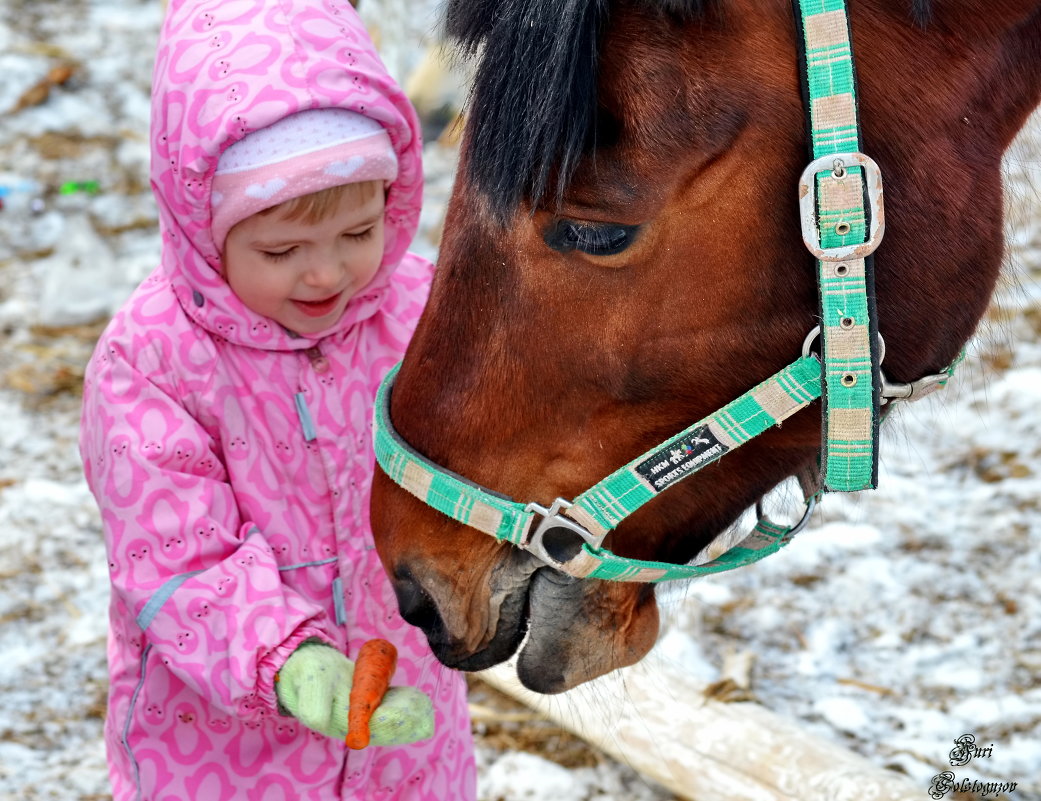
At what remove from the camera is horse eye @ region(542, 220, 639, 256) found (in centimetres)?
115

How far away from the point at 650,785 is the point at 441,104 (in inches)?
151

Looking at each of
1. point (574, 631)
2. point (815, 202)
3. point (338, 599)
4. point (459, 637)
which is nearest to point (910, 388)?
point (815, 202)

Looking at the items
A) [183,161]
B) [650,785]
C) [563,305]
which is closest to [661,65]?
[563,305]

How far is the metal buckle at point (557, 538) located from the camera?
126 centimetres

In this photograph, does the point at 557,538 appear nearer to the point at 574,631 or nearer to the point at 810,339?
the point at 574,631

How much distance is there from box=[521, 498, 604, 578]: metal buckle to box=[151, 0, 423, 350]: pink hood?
502 mm

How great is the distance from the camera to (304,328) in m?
1.54

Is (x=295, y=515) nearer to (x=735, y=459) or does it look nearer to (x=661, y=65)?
(x=735, y=459)

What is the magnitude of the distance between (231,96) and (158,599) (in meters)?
0.66

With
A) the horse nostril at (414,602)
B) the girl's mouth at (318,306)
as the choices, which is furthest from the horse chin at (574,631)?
the girl's mouth at (318,306)

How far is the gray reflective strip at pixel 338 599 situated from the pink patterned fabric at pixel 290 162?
535mm

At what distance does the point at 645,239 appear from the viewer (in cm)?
115

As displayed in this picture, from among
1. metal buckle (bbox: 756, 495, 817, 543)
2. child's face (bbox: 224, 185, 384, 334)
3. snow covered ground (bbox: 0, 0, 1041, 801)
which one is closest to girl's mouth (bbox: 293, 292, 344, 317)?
child's face (bbox: 224, 185, 384, 334)

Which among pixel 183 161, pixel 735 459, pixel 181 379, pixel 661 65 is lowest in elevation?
pixel 181 379
